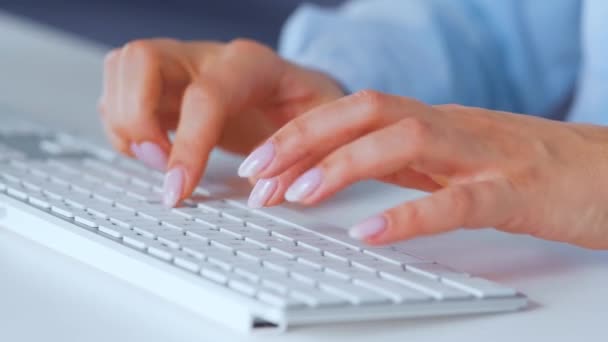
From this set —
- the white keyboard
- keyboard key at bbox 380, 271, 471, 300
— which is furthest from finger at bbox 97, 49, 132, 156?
keyboard key at bbox 380, 271, 471, 300

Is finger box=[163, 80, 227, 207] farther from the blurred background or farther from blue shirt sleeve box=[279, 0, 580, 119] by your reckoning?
the blurred background

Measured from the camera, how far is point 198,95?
65 cm

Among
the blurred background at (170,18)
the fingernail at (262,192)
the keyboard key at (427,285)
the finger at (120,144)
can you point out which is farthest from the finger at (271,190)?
the blurred background at (170,18)

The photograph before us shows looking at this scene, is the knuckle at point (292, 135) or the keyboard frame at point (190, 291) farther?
the knuckle at point (292, 135)

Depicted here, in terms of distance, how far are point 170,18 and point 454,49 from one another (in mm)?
1025

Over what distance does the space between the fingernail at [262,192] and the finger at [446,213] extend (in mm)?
79

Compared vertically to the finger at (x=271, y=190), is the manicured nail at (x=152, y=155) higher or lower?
higher

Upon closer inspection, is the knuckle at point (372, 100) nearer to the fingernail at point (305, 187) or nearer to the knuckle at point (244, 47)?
the fingernail at point (305, 187)

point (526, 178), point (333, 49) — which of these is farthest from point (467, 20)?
Result: point (526, 178)

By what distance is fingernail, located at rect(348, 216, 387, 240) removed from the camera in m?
0.45

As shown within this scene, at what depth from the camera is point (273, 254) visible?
452 mm

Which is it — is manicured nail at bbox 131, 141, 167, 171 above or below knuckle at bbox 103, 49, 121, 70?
below

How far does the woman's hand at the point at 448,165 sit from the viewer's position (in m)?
0.48

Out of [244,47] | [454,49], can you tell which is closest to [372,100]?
[244,47]
